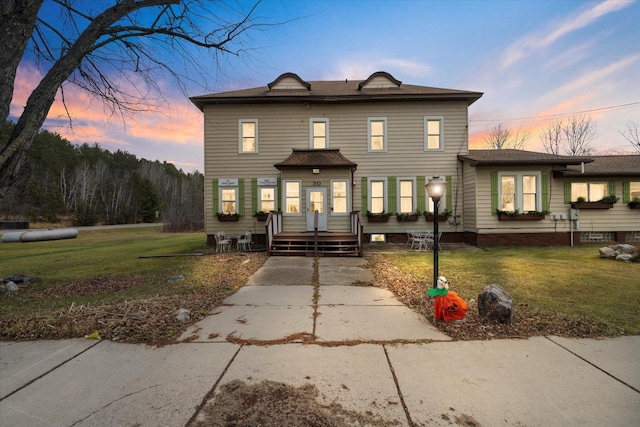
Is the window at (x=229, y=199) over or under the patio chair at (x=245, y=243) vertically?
over

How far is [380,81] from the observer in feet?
46.5

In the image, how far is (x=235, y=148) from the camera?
13164mm

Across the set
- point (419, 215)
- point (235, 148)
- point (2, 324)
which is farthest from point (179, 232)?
point (2, 324)

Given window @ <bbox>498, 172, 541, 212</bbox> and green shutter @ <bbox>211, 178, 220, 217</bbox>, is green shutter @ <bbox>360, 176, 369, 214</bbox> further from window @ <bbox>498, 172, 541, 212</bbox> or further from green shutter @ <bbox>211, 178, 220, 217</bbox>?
green shutter @ <bbox>211, 178, 220, 217</bbox>

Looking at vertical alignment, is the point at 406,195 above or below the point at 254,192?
below

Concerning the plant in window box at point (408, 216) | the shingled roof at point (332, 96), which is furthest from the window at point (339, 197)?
the shingled roof at point (332, 96)

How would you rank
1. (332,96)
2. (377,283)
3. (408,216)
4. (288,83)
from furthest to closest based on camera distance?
1. (288,83)
2. (408,216)
3. (332,96)
4. (377,283)

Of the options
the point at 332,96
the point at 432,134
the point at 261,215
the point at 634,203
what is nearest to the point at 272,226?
the point at 261,215

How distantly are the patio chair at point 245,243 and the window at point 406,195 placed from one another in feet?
23.4

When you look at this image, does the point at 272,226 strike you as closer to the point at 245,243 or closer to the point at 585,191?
the point at 245,243

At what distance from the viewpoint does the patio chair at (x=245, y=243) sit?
468 inches

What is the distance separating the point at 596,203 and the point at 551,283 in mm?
9320

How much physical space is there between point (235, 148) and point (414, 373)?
12.5 m

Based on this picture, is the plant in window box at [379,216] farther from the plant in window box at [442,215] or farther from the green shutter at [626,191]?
the green shutter at [626,191]
